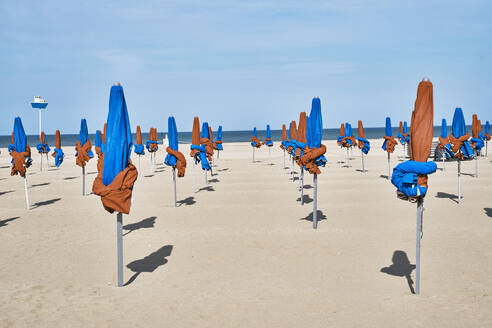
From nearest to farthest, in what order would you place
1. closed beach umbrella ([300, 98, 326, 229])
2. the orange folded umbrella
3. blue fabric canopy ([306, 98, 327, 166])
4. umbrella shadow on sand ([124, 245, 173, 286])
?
umbrella shadow on sand ([124, 245, 173, 286]) → closed beach umbrella ([300, 98, 326, 229]) → blue fabric canopy ([306, 98, 327, 166]) → the orange folded umbrella

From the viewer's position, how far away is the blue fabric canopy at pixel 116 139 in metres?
7.15

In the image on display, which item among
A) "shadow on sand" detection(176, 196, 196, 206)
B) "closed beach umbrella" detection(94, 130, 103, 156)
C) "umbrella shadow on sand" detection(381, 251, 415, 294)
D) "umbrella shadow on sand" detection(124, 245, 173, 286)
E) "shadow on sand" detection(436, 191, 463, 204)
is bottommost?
"umbrella shadow on sand" detection(124, 245, 173, 286)

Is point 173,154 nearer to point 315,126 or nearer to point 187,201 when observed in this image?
point 187,201

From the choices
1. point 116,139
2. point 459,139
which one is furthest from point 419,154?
point 459,139

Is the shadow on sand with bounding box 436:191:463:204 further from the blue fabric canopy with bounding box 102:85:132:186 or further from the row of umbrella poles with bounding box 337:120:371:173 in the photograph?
the blue fabric canopy with bounding box 102:85:132:186

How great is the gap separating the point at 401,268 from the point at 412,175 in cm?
279

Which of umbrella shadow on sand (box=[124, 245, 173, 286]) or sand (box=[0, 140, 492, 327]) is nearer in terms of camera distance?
sand (box=[0, 140, 492, 327])

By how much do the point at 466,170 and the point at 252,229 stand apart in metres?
20.3

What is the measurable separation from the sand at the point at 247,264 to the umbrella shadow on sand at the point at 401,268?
68 millimetres

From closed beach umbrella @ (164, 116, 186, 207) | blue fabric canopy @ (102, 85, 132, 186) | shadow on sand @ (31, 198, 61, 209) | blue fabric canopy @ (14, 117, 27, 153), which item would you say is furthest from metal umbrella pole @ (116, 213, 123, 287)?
shadow on sand @ (31, 198, 61, 209)

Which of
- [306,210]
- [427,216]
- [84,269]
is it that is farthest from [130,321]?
[427,216]

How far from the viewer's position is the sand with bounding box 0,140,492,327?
6594 millimetres

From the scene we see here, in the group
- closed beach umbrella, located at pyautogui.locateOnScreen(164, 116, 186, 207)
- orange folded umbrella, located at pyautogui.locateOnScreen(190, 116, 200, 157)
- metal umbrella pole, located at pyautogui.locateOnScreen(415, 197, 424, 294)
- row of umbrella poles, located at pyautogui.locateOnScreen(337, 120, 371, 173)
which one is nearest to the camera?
metal umbrella pole, located at pyautogui.locateOnScreen(415, 197, 424, 294)

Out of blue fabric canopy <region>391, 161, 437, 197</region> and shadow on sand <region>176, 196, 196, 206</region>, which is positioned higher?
blue fabric canopy <region>391, 161, 437, 197</region>
